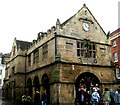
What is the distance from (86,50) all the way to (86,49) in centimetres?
14

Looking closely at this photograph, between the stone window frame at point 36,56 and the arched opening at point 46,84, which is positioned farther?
the stone window frame at point 36,56

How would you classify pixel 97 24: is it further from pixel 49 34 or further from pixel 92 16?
pixel 49 34

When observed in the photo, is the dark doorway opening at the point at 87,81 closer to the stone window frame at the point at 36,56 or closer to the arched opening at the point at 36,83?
the arched opening at the point at 36,83

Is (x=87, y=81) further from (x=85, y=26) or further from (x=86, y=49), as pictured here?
(x=85, y=26)

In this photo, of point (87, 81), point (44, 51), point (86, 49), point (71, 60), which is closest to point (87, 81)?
point (87, 81)

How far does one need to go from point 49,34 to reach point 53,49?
9.27ft

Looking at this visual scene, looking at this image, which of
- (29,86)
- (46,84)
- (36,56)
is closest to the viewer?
(46,84)

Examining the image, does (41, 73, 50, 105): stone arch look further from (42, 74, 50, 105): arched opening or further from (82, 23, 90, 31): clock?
(82, 23, 90, 31): clock

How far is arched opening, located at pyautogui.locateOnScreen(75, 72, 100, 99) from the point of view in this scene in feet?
78.2

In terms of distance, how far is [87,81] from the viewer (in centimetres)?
2450

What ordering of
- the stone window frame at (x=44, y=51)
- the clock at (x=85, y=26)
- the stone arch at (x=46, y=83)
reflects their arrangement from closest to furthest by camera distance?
the stone arch at (x=46, y=83) → the stone window frame at (x=44, y=51) → the clock at (x=85, y=26)

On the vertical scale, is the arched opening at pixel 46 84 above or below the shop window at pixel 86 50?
below

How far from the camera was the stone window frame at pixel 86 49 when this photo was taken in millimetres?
24703

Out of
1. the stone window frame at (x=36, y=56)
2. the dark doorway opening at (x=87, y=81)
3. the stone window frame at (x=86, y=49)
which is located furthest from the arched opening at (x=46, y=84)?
the stone window frame at (x=86, y=49)
